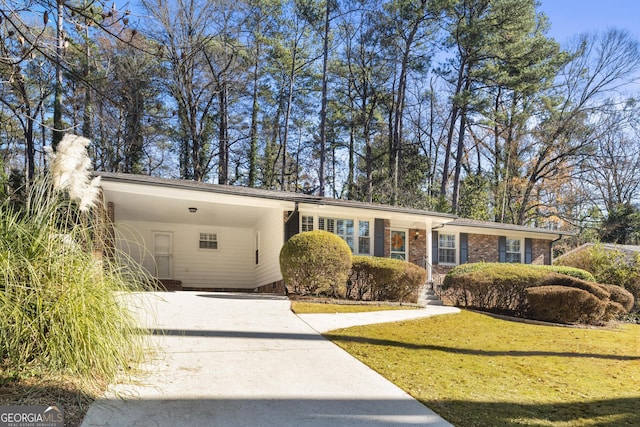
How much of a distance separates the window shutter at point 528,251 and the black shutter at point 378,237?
8.22 meters

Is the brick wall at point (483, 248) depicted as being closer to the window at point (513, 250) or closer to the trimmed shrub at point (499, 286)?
the window at point (513, 250)

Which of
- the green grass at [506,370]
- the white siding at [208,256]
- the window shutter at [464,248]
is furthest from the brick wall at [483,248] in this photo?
the green grass at [506,370]

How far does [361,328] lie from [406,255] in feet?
31.4

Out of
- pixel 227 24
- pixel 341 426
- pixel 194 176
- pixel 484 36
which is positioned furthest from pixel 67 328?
pixel 484 36

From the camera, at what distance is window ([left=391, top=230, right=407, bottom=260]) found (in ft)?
52.3

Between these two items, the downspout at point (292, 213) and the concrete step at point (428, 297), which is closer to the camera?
the downspout at point (292, 213)

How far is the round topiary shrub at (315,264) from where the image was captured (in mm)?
10336

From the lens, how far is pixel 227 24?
2295 centimetres

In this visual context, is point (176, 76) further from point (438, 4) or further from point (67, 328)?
point (67, 328)

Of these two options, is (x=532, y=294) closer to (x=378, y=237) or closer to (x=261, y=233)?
(x=378, y=237)

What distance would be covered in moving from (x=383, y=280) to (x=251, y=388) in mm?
7847

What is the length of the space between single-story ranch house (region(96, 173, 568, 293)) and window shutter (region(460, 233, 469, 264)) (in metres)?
0.04

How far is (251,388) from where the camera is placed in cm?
385

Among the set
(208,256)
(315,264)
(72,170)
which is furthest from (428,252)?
(72,170)
